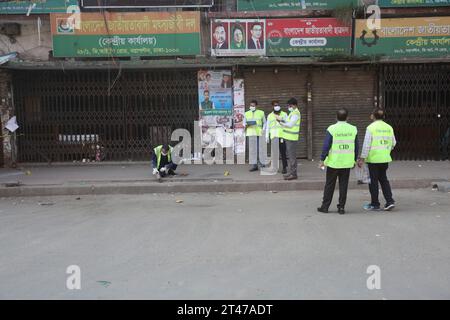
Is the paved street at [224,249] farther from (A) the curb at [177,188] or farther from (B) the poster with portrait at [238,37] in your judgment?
(B) the poster with portrait at [238,37]

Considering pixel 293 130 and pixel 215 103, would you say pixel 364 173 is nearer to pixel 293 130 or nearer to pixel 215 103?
pixel 293 130

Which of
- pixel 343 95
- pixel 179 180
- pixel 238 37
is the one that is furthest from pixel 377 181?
pixel 238 37

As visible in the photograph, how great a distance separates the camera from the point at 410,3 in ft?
40.7

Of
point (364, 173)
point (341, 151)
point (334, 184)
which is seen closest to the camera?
point (341, 151)

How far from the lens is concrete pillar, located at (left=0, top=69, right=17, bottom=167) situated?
12695 mm

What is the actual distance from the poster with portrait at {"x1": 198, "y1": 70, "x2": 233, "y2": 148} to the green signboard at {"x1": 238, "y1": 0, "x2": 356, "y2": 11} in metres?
1.73

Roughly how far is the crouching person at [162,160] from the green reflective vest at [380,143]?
4.53 metres

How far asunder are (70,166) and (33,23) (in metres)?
3.73

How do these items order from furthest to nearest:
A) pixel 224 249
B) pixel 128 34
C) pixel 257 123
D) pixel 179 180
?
pixel 128 34 < pixel 257 123 < pixel 179 180 < pixel 224 249

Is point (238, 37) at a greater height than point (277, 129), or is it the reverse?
point (238, 37)

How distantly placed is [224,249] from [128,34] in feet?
26.2

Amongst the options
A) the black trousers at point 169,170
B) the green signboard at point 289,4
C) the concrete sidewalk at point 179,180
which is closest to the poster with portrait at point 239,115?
the concrete sidewalk at point 179,180

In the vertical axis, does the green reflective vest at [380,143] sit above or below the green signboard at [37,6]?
below

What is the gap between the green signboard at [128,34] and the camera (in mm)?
12281
